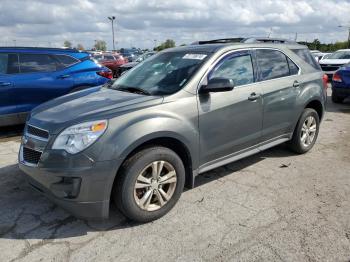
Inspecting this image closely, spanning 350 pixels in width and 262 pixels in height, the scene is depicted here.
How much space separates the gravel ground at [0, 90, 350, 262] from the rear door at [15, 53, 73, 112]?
7.88 ft

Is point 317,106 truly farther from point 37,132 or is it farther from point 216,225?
point 37,132

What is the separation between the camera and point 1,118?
6570 mm

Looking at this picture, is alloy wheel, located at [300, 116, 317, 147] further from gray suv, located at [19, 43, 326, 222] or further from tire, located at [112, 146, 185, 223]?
tire, located at [112, 146, 185, 223]

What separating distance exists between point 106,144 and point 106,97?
0.92 m

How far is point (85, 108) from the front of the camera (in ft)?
11.2

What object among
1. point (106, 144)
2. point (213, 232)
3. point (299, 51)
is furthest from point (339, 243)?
point (299, 51)

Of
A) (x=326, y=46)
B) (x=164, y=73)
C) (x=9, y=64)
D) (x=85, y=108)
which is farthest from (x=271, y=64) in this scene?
(x=326, y=46)

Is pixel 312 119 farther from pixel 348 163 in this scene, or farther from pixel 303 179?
pixel 303 179

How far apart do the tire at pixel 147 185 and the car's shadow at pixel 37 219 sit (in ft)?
0.73

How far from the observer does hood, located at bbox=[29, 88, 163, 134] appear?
317cm

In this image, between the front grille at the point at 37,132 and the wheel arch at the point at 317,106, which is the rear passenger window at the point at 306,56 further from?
the front grille at the point at 37,132

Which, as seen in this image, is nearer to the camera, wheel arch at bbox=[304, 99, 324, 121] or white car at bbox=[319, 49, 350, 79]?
wheel arch at bbox=[304, 99, 324, 121]

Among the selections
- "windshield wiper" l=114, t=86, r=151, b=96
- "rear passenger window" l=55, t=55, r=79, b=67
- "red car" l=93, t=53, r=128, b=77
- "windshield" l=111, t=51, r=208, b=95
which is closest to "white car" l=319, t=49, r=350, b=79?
"red car" l=93, t=53, r=128, b=77

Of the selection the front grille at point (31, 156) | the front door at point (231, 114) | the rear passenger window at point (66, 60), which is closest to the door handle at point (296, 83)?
the front door at point (231, 114)
